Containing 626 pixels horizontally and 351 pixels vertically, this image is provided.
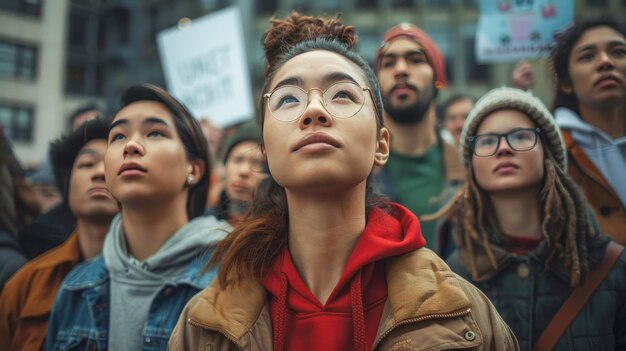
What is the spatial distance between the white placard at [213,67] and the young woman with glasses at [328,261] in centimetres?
463

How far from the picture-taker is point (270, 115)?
2348 millimetres

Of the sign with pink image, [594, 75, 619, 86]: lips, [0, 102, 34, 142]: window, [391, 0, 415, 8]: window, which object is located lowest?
[594, 75, 619, 86]: lips

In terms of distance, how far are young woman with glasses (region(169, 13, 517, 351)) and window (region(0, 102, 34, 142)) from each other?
3020 cm

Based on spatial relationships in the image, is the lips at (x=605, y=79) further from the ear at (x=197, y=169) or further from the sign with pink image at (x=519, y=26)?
the ear at (x=197, y=169)

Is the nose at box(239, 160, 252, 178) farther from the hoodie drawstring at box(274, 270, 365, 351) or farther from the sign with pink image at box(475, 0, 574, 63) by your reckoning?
the hoodie drawstring at box(274, 270, 365, 351)

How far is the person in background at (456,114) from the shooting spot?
639 centimetres

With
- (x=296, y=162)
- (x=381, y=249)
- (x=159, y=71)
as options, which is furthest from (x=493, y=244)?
(x=159, y=71)

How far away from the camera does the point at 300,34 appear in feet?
8.73

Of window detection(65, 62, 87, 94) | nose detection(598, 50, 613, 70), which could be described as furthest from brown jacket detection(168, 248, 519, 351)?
window detection(65, 62, 87, 94)

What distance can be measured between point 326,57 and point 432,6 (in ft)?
89.9

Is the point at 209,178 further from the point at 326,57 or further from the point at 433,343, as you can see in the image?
the point at 433,343

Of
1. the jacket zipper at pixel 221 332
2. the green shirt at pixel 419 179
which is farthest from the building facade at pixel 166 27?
the jacket zipper at pixel 221 332

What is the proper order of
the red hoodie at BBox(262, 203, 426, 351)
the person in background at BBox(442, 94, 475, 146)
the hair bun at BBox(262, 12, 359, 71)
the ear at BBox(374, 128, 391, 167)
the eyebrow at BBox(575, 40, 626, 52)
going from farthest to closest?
the person in background at BBox(442, 94, 475, 146), the eyebrow at BBox(575, 40, 626, 52), the hair bun at BBox(262, 12, 359, 71), the ear at BBox(374, 128, 391, 167), the red hoodie at BBox(262, 203, 426, 351)

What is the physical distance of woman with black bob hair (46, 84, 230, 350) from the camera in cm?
292
